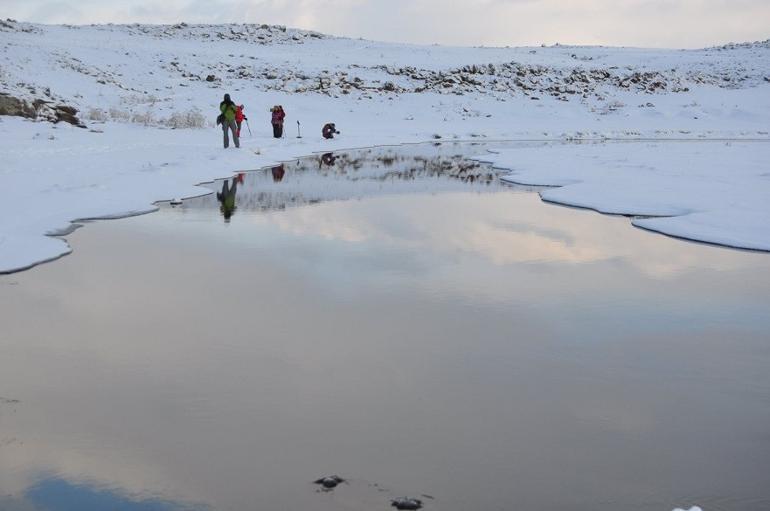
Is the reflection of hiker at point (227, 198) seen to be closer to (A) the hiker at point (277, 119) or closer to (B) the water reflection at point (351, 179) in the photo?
(B) the water reflection at point (351, 179)

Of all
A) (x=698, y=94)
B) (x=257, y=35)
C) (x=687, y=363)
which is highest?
(x=257, y=35)

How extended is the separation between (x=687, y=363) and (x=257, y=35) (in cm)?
7016

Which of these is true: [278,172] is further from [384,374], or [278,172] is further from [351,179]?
[384,374]

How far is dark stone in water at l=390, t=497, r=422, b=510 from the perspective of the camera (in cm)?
392

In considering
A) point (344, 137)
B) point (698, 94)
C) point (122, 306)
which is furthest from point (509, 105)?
point (122, 306)

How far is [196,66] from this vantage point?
50250 millimetres

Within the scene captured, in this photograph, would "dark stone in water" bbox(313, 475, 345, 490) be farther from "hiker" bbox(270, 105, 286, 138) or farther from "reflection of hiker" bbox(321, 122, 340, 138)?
"reflection of hiker" bbox(321, 122, 340, 138)

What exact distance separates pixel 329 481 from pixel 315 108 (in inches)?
1551

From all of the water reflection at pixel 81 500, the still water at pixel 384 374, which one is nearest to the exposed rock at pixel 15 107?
the still water at pixel 384 374

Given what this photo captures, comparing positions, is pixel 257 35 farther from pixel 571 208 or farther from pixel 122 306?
pixel 122 306

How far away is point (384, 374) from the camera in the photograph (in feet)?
18.9

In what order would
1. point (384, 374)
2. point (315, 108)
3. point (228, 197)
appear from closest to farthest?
point (384, 374) < point (228, 197) < point (315, 108)

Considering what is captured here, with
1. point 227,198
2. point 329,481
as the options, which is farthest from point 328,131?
point 329,481

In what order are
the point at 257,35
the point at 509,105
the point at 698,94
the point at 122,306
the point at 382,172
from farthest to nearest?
the point at 257,35
the point at 698,94
the point at 509,105
the point at 382,172
the point at 122,306
